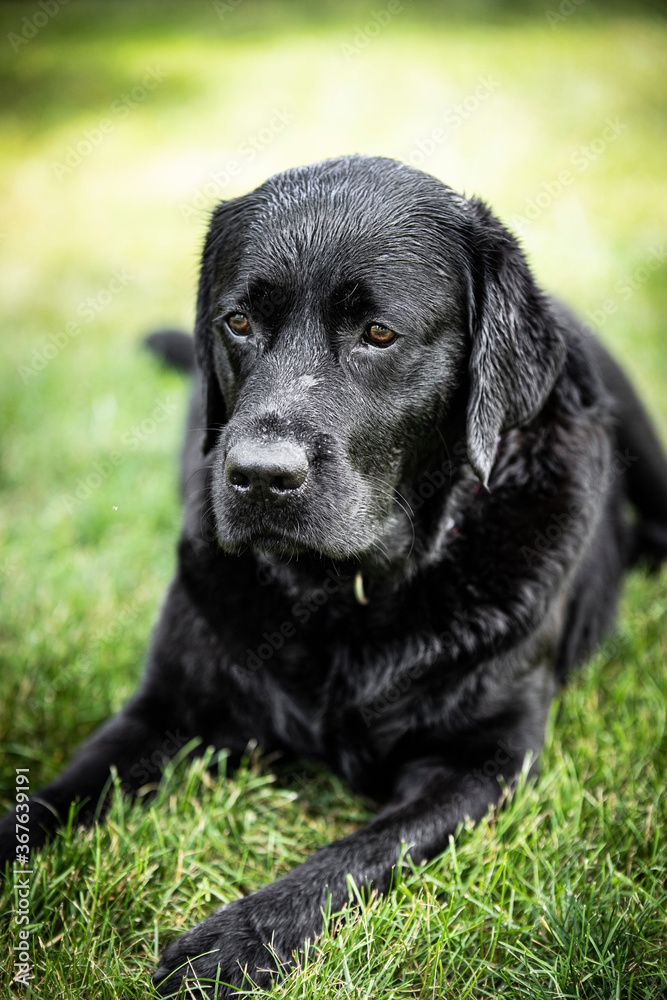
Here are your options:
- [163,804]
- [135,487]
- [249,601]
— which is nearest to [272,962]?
[163,804]

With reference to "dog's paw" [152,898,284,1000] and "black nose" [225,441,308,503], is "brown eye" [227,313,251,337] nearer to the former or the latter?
"black nose" [225,441,308,503]

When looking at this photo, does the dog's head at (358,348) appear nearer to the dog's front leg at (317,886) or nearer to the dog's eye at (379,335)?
the dog's eye at (379,335)

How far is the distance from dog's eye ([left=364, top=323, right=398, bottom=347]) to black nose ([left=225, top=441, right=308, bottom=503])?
1.25ft

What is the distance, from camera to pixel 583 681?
301 cm

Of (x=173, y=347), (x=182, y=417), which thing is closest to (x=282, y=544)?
(x=182, y=417)

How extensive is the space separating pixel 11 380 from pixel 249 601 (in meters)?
3.49

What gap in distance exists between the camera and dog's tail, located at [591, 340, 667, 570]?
3.71 m

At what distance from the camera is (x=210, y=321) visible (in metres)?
2.53

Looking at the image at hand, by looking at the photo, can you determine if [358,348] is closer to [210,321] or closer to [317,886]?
[210,321]

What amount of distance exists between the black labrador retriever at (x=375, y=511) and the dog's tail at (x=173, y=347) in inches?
91.4

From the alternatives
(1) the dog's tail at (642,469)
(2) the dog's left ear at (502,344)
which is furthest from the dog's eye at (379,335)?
(1) the dog's tail at (642,469)

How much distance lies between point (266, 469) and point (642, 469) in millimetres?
2521

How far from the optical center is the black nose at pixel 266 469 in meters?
1.91

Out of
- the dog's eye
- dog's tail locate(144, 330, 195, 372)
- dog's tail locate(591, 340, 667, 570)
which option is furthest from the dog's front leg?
dog's tail locate(144, 330, 195, 372)
